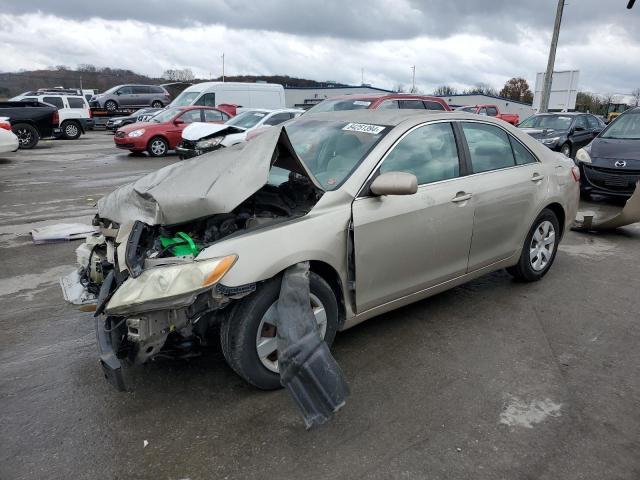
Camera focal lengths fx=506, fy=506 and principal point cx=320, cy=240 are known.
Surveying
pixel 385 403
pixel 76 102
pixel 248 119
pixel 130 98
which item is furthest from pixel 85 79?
pixel 385 403

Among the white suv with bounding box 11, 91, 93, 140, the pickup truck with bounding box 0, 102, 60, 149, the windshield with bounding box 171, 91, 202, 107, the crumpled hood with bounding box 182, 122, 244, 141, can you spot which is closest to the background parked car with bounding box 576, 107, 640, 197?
the crumpled hood with bounding box 182, 122, 244, 141

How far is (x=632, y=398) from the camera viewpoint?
3113 mm

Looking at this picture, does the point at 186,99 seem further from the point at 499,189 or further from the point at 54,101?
the point at 499,189

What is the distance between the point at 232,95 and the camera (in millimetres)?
20938

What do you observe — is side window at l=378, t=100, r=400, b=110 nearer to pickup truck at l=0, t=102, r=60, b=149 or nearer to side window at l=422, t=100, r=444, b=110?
side window at l=422, t=100, r=444, b=110

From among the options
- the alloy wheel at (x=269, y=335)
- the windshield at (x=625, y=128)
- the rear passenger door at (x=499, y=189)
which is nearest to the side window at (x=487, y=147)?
the rear passenger door at (x=499, y=189)

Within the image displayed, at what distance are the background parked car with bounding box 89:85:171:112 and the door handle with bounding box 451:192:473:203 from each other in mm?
31297

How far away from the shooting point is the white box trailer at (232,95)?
20.3 meters

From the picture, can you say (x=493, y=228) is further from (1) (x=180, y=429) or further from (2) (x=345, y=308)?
(1) (x=180, y=429)

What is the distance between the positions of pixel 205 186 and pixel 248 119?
36.7ft

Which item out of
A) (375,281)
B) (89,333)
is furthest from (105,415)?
(375,281)

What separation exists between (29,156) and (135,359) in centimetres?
1556

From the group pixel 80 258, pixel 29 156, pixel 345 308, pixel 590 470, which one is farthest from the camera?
pixel 29 156

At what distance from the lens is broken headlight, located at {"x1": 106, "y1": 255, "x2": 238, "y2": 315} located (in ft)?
8.55
